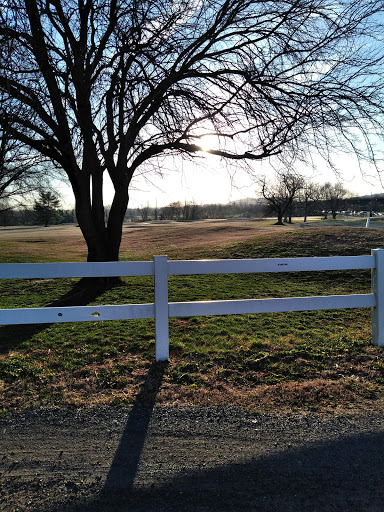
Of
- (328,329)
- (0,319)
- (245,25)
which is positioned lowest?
(328,329)

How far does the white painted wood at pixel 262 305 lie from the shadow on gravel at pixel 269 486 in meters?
2.09

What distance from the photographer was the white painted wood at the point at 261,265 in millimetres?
4672

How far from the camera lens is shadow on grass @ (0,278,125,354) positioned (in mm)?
5798

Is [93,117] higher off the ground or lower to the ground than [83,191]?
higher

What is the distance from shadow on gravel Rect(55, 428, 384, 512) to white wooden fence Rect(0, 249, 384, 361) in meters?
2.00

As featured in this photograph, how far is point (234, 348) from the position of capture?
507 cm

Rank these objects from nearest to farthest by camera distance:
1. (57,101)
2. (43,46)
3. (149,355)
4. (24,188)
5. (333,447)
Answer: (333,447), (149,355), (43,46), (57,101), (24,188)

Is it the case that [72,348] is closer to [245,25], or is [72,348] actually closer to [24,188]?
[245,25]

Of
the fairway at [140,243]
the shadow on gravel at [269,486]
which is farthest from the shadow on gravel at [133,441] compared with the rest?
the fairway at [140,243]

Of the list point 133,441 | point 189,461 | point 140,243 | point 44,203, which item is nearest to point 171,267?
point 133,441

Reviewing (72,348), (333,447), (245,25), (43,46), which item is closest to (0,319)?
(72,348)

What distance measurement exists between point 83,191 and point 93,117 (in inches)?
82.9

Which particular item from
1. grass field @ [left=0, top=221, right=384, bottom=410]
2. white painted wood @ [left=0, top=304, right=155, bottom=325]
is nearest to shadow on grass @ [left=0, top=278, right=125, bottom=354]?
grass field @ [left=0, top=221, right=384, bottom=410]

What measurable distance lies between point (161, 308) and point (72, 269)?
121 centimetres
